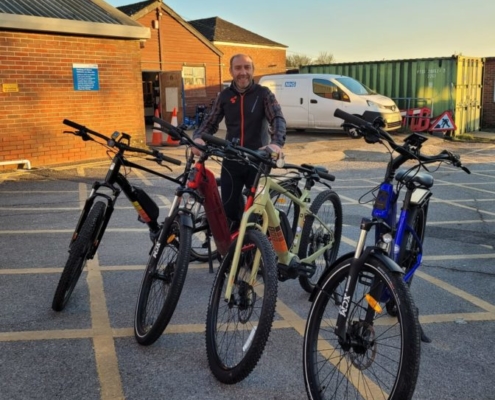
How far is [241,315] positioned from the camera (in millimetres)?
3131

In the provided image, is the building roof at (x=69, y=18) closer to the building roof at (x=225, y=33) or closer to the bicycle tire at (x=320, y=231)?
the bicycle tire at (x=320, y=231)

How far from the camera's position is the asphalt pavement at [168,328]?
9.70 feet

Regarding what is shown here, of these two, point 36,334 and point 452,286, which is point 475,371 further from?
point 36,334

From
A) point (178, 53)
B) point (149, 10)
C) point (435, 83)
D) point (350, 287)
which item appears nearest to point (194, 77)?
point (178, 53)

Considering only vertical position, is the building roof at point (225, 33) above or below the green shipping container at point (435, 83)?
above

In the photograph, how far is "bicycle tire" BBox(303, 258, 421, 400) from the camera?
2248 mm

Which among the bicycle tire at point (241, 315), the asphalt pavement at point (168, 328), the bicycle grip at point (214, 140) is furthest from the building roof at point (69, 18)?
the bicycle tire at point (241, 315)

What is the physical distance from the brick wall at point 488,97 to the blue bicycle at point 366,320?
20.3 meters

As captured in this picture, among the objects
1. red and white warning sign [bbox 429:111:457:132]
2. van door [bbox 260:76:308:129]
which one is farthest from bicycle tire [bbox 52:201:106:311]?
van door [bbox 260:76:308:129]

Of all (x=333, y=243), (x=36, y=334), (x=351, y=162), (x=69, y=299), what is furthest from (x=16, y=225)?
(x=351, y=162)

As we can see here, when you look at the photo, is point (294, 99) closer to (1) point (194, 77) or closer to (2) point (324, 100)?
(2) point (324, 100)

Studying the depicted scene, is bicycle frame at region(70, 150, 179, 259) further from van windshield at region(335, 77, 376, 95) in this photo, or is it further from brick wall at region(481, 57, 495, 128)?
brick wall at region(481, 57, 495, 128)

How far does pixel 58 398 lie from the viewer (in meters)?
2.81

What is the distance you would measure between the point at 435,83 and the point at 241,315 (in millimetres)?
16378
